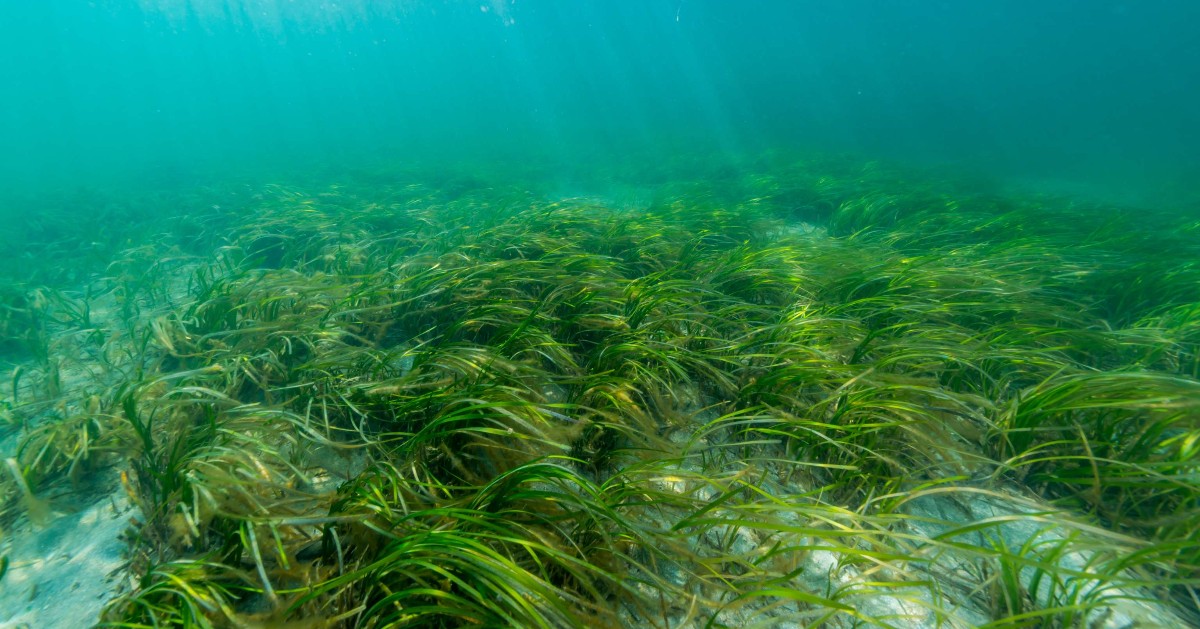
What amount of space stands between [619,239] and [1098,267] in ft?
15.8

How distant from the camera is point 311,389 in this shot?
2.48 metres

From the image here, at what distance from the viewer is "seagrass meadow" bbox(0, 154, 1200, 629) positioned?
4.51ft

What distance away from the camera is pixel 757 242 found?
5461mm

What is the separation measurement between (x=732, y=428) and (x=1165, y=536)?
156 centimetres

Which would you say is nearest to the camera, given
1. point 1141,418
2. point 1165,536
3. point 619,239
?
point 1165,536

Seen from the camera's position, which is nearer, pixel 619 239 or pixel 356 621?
pixel 356 621

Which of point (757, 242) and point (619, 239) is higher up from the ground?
point (619, 239)

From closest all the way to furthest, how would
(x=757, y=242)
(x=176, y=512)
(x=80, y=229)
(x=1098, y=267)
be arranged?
1. (x=176, y=512)
2. (x=1098, y=267)
3. (x=757, y=242)
4. (x=80, y=229)

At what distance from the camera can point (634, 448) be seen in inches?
74.1

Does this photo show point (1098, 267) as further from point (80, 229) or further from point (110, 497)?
point (80, 229)

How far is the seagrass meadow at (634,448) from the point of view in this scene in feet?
4.51

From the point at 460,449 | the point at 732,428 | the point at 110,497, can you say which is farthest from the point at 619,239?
the point at 110,497

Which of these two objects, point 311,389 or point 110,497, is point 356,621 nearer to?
point 311,389

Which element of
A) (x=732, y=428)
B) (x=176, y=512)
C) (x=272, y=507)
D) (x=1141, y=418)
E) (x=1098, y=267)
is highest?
(x=176, y=512)
